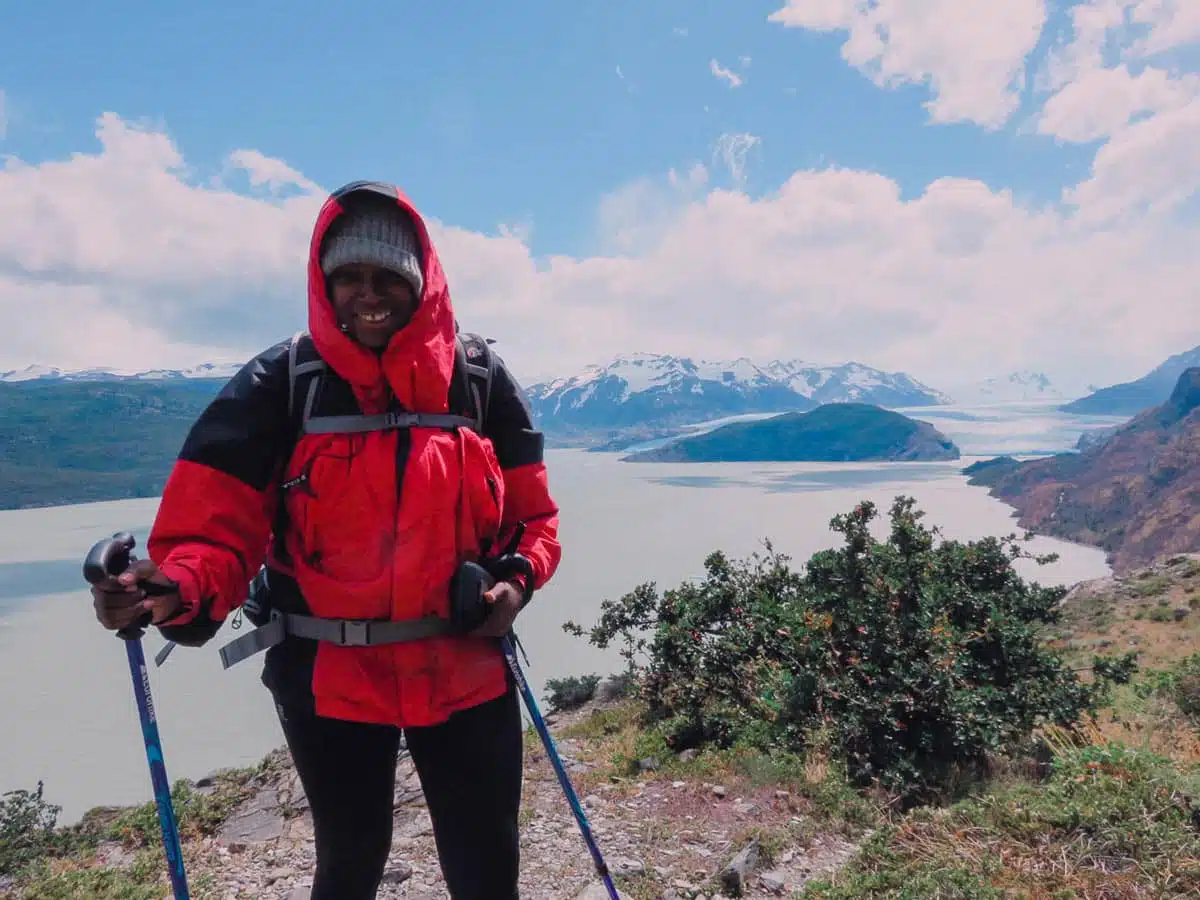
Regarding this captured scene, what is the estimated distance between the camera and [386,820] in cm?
171

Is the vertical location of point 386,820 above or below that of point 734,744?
above

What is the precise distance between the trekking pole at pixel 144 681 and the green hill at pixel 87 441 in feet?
402

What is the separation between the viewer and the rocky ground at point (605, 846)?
3.54m

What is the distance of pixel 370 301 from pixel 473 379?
1.00 ft

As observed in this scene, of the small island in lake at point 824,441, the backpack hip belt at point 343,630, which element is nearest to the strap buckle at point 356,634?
the backpack hip belt at point 343,630

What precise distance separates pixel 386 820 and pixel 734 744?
4308 mm

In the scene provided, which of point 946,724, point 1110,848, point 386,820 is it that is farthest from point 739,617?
point 386,820

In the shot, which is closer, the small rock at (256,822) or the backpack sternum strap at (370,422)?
the backpack sternum strap at (370,422)

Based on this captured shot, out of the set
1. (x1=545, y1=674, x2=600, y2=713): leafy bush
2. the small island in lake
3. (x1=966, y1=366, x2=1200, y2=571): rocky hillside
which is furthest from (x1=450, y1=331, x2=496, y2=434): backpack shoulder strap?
the small island in lake

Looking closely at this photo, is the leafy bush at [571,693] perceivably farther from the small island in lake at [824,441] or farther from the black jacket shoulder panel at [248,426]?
the small island in lake at [824,441]

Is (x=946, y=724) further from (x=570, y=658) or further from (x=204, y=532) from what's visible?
(x=570, y=658)

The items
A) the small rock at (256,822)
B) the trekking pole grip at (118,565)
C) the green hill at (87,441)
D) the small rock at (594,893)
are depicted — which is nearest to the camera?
the trekking pole grip at (118,565)

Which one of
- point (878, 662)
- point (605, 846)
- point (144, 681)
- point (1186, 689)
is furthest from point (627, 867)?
point (1186, 689)

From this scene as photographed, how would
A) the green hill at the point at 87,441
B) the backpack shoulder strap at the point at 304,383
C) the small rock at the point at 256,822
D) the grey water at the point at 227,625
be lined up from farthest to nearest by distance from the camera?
1. the green hill at the point at 87,441
2. the grey water at the point at 227,625
3. the small rock at the point at 256,822
4. the backpack shoulder strap at the point at 304,383
